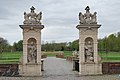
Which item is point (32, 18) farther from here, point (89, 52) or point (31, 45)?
point (89, 52)

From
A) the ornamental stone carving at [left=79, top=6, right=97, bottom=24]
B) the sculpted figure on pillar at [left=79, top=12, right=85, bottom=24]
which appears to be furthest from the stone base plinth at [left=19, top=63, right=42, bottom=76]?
the ornamental stone carving at [left=79, top=6, right=97, bottom=24]

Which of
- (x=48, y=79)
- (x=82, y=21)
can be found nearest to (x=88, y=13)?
(x=82, y=21)

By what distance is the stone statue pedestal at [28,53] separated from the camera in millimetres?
25000

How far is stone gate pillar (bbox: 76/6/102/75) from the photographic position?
25.2 m

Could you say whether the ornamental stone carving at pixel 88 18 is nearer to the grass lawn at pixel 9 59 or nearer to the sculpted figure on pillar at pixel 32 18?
the sculpted figure on pillar at pixel 32 18

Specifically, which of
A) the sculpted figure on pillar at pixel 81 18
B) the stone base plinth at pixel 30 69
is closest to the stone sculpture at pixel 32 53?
the stone base plinth at pixel 30 69

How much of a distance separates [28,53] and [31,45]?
0.66 metres

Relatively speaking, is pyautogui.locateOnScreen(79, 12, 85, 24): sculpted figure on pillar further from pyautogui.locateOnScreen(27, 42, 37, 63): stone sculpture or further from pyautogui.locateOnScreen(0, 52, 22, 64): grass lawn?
pyautogui.locateOnScreen(0, 52, 22, 64): grass lawn

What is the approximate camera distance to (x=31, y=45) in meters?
25.6

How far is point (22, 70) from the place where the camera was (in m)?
25.0

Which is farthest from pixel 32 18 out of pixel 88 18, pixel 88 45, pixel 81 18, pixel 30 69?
pixel 88 45

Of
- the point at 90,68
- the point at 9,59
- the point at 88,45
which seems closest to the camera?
the point at 90,68

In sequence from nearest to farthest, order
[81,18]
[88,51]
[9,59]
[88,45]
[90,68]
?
[90,68] → [81,18] → [88,51] → [88,45] → [9,59]

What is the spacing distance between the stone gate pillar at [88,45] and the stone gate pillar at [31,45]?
3159mm
